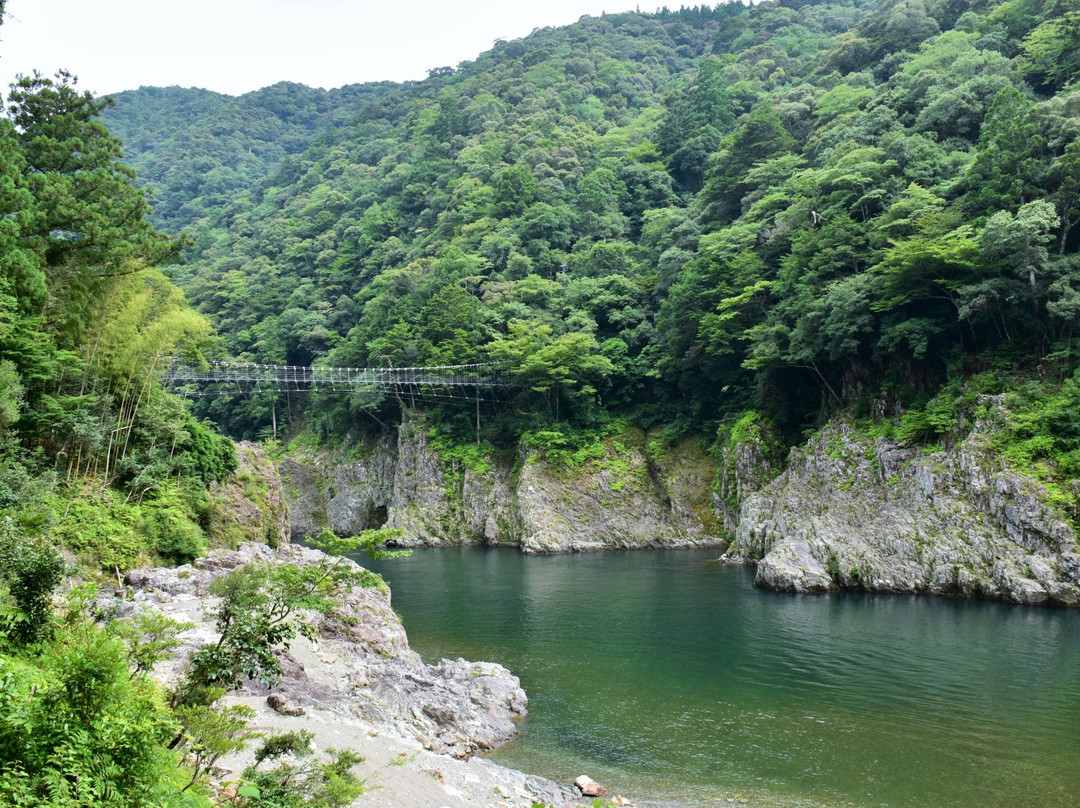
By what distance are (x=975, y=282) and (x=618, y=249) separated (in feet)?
81.1

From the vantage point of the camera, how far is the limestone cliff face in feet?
125

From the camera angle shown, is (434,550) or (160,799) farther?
(434,550)

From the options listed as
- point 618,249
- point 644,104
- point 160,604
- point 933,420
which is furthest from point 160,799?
point 644,104

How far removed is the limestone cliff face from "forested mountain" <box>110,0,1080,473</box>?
296cm

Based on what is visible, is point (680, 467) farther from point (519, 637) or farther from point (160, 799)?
point (160, 799)

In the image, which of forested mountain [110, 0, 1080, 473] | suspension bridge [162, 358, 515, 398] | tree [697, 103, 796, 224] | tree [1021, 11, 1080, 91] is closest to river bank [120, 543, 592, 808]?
forested mountain [110, 0, 1080, 473]

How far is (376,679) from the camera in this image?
1414 centimetres

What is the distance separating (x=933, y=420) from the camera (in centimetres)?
2519

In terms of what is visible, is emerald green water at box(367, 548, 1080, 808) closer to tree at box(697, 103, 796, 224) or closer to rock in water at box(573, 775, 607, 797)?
rock in water at box(573, 775, 607, 797)

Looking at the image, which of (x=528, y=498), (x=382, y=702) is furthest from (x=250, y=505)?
(x=528, y=498)

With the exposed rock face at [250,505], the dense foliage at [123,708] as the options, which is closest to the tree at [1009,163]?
the dense foliage at [123,708]

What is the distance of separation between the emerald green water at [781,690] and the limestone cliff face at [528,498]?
12072 mm

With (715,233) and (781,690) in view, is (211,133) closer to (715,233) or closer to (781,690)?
(715,233)

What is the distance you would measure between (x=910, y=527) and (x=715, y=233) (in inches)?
788
